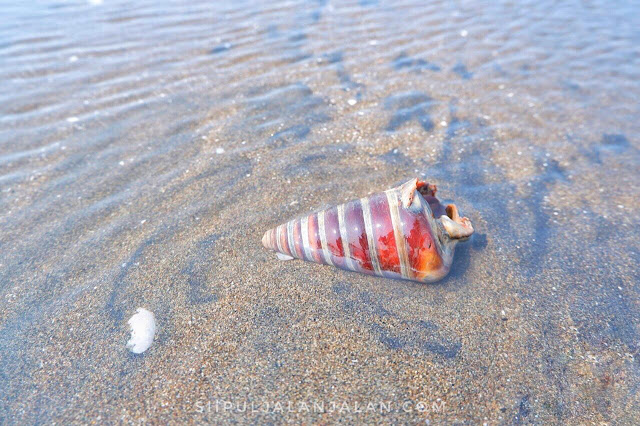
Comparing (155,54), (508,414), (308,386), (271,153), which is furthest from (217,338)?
(155,54)

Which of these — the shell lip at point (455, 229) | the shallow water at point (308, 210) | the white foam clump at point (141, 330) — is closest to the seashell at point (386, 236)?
the shell lip at point (455, 229)

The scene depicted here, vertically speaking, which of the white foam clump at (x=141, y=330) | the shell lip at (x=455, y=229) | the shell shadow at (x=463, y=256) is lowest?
the shell shadow at (x=463, y=256)

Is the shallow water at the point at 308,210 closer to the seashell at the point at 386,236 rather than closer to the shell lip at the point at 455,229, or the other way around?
the seashell at the point at 386,236

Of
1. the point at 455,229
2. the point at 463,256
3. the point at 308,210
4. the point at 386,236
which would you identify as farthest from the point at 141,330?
the point at 463,256

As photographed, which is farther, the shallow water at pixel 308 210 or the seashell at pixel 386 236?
the seashell at pixel 386 236

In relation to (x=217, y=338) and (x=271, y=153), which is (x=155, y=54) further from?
(x=217, y=338)

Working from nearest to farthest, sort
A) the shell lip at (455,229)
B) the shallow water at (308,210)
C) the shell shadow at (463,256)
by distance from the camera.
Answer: the shallow water at (308,210), the shell lip at (455,229), the shell shadow at (463,256)

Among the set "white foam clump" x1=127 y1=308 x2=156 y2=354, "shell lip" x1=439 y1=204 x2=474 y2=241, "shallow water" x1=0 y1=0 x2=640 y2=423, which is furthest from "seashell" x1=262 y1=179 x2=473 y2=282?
"white foam clump" x1=127 y1=308 x2=156 y2=354
